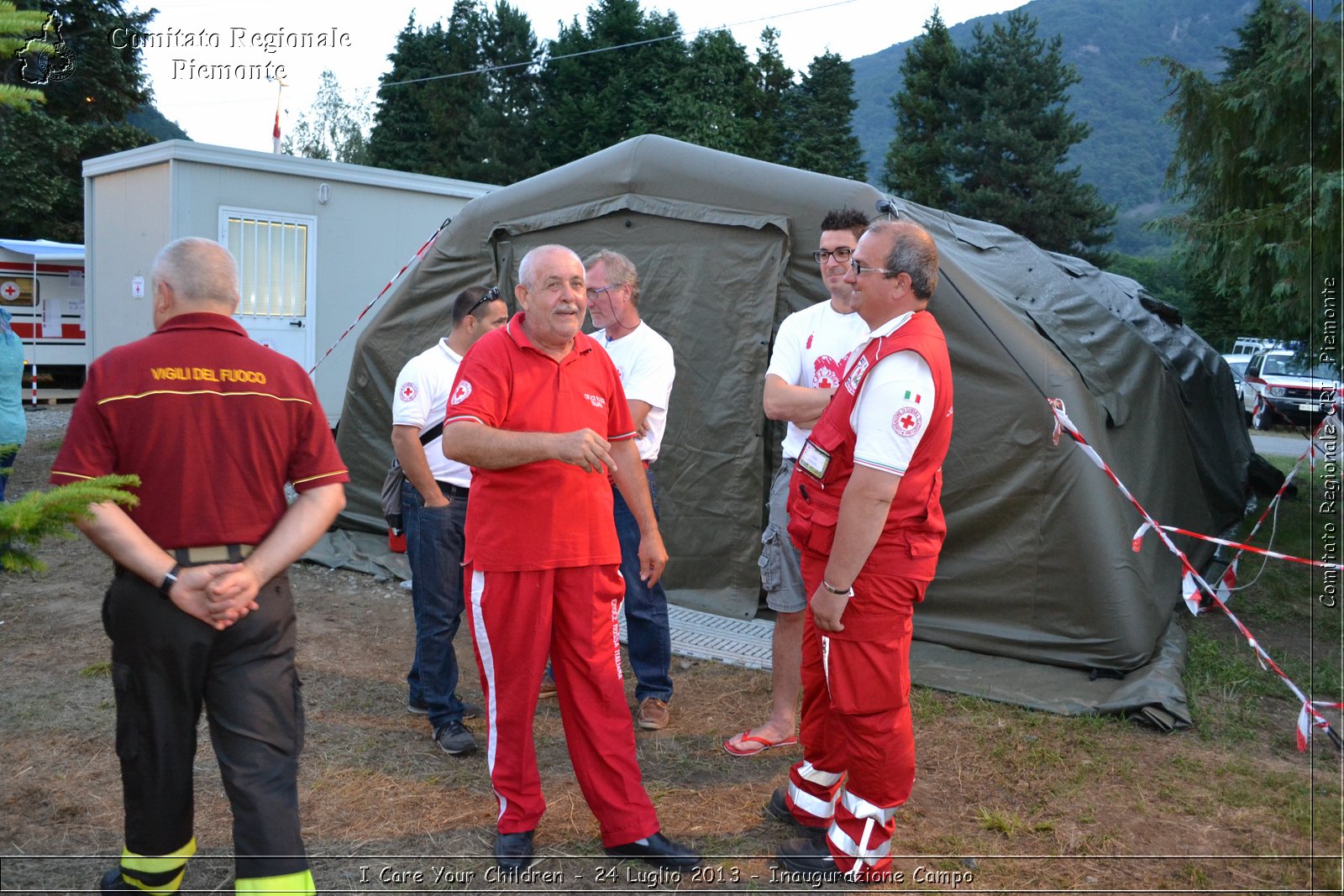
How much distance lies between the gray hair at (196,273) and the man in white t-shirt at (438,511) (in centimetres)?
153

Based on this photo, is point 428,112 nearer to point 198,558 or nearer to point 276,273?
point 276,273

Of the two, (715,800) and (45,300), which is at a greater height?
(45,300)

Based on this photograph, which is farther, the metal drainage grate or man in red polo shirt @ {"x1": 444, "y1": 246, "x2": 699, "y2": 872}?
the metal drainage grate

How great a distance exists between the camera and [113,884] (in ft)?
9.00

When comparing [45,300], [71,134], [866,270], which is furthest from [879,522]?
[71,134]

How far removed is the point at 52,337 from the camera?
52.2 feet

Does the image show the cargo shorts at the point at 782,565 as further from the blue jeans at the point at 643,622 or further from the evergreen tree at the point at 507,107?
the evergreen tree at the point at 507,107

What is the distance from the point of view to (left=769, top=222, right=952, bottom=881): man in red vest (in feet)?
9.00

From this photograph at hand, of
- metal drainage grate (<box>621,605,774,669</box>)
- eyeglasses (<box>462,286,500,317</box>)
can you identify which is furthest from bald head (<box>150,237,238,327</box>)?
metal drainage grate (<box>621,605,774,669</box>)

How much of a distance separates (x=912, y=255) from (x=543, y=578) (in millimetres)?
1470

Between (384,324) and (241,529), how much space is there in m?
4.98

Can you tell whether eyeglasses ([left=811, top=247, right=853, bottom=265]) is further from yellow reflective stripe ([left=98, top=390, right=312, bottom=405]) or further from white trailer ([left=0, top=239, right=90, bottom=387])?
white trailer ([left=0, top=239, right=90, bottom=387])

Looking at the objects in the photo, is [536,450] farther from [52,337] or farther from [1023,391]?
[52,337]

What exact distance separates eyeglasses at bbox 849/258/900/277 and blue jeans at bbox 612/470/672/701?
1.74 meters
